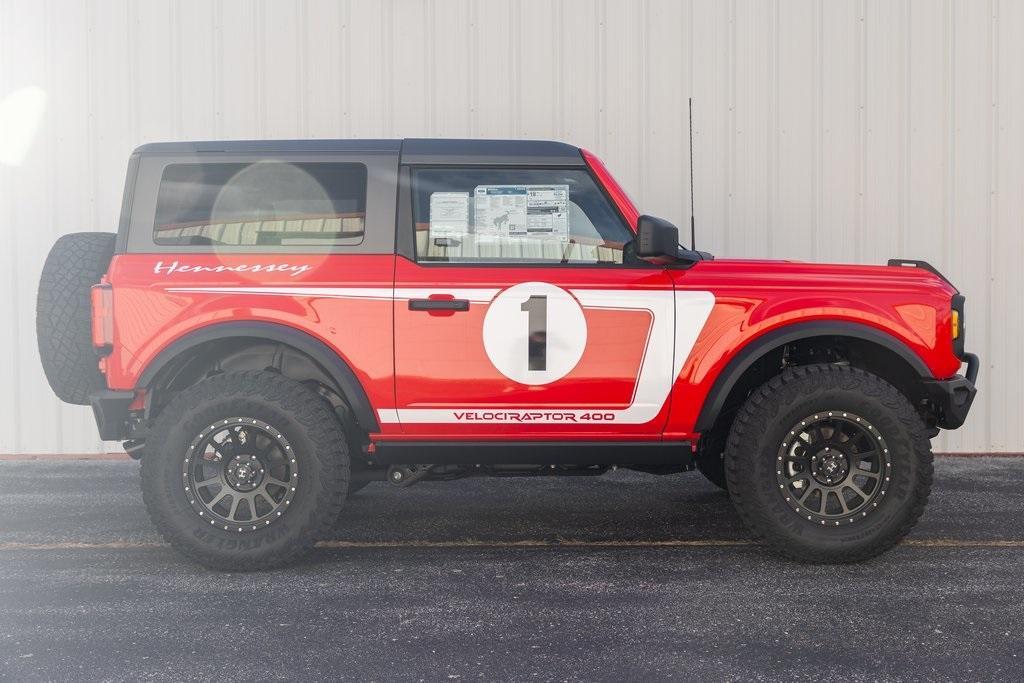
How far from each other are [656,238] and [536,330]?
27.0 inches

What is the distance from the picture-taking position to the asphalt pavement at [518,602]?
3.01 metres

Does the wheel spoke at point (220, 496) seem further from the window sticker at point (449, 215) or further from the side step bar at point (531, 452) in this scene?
the window sticker at point (449, 215)

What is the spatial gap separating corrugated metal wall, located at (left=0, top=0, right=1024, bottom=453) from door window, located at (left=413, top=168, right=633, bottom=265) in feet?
11.3

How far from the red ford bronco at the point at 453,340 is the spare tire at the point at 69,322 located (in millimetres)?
13

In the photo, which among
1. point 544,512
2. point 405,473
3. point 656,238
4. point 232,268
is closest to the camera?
point 656,238

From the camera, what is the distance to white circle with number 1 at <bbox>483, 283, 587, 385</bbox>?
4.17 metres

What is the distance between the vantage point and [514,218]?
4.28 m

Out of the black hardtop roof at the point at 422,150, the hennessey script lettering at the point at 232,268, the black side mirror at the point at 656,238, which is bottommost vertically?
the hennessey script lettering at the point at 232,268

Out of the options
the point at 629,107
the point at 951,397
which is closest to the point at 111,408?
the point at 951,397

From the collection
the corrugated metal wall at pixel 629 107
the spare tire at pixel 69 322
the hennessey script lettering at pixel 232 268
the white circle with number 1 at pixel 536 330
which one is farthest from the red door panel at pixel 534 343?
the corrugated metal wall at pixel 629 107

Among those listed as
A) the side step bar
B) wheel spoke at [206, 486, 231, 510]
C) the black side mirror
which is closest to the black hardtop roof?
the black side mirror

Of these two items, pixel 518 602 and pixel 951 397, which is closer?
pixel 518 602

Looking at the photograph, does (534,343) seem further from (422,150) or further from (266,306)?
(266,306)

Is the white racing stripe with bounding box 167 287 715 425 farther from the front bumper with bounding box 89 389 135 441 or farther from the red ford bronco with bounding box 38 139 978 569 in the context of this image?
the front bumper with bounding box 89 389 135 441
